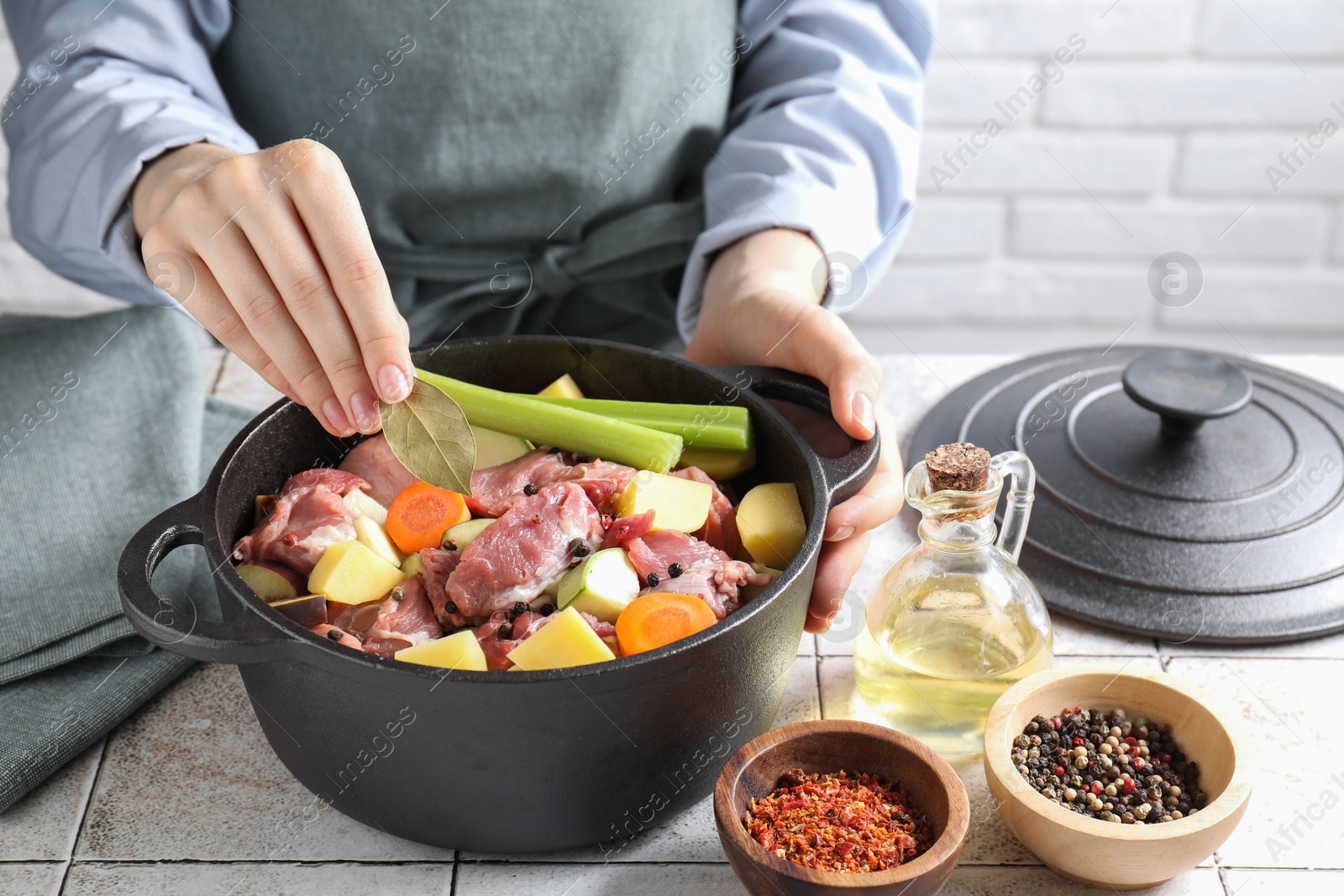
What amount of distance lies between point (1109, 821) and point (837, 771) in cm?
21

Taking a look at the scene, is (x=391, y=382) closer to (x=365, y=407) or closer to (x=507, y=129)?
(x=365, y=407)

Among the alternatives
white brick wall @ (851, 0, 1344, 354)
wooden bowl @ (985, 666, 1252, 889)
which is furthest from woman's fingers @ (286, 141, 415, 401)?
white brick wall @ (851, 0, 1344, 354)

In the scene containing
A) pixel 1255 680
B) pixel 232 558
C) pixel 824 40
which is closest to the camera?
pixel 232 558

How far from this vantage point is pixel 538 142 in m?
1.63

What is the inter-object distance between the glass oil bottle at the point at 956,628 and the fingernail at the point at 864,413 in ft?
0.29

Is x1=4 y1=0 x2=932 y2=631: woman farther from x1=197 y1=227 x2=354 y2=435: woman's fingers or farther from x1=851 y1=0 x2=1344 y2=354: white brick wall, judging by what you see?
x1=851 y1=0 x2=1344 y2=354: white brick wall

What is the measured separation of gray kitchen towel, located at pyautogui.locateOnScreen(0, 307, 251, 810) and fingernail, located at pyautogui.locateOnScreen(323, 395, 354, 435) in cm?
31

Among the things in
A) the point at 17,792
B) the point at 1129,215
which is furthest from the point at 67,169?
the point at 1129,215

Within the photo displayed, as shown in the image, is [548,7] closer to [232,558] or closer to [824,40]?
[824,40]

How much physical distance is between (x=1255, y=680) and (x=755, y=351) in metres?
0.64

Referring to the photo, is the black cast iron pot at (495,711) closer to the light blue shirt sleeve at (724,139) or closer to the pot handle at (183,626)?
the pot handle at (183,626)

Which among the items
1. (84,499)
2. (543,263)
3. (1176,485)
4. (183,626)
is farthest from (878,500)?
(84,499)

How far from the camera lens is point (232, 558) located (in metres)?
1.00

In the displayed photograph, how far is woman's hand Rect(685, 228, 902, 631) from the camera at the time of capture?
1090mm
